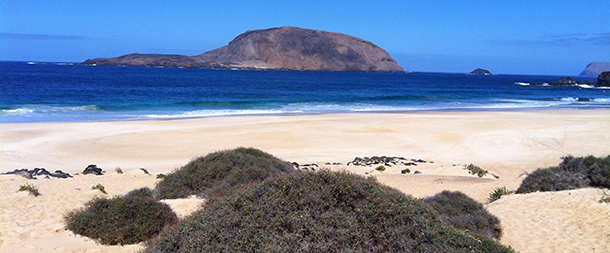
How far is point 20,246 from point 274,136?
1407 cm

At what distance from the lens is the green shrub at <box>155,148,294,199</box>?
790 cm

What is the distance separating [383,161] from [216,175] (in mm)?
7732

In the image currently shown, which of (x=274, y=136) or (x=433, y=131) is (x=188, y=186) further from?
(x=433, y=131)

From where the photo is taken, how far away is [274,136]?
61.0ft

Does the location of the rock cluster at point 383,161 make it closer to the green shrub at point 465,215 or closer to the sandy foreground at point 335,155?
the sandy foreground at point 335,155

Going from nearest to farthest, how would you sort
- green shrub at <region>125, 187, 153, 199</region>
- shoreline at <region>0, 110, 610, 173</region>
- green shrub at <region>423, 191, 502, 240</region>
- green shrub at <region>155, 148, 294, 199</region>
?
green shrub at <region>423, 191, 502, 240</region> < green shrub at <region>125, 187, 153, 199</region> < green shrub at <region>155, 148, 294, 199</region> < shoreline at <region>0, 110, 610, 173</region>

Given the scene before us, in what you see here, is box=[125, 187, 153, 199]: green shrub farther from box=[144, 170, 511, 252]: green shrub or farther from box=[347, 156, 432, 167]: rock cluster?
box=[347, 156, 432, 167]: rock cluster

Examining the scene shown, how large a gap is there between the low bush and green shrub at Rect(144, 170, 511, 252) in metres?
6.29

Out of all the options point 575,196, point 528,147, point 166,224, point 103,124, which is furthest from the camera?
point 103,124

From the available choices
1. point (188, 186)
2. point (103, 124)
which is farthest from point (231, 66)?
point (188, 186)

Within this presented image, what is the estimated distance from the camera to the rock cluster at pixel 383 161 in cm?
1373

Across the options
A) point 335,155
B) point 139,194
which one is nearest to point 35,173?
point 139,194

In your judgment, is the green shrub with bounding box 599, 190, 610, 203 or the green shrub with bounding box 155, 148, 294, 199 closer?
the green shrub with bounding box 599, 190, 610, 203

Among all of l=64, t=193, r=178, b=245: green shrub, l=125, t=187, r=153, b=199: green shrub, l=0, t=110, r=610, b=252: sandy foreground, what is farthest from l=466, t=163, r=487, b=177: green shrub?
l=64, t=193, r=178, b=245: green shrub
